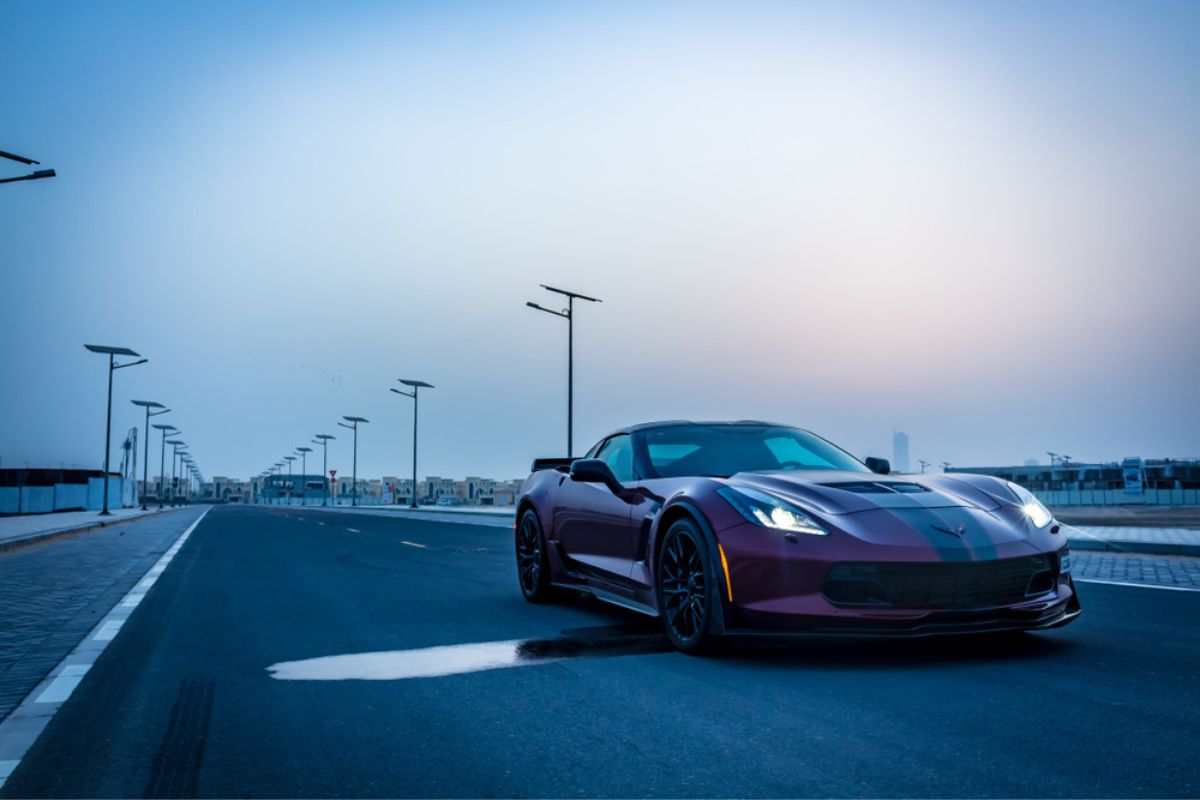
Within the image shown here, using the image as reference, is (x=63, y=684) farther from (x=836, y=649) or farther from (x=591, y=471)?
(x=836, y=649)

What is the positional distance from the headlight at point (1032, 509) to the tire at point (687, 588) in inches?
67.3

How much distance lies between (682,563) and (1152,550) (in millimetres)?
10797

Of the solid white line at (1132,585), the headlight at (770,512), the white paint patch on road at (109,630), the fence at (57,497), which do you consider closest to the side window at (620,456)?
the headlight at (770,512)

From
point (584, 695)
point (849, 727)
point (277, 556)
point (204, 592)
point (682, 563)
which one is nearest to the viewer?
point (849, 727)

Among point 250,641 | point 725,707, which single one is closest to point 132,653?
point 250,641

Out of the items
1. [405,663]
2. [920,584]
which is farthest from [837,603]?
[405,663]

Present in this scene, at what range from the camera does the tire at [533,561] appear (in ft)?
26.6

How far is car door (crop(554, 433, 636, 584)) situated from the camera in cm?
666

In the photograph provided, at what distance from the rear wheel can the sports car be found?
1.41 m

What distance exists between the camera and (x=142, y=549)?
18.6m

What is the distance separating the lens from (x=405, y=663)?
215 inches

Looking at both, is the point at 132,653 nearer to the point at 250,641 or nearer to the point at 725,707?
the point at 250,641

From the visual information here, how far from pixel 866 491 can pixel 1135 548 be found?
409 inches

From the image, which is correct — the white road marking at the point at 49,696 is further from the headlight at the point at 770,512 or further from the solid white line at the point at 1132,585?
the solid white line at the point at 1132,585
